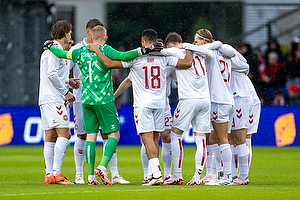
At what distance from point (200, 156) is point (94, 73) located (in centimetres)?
184

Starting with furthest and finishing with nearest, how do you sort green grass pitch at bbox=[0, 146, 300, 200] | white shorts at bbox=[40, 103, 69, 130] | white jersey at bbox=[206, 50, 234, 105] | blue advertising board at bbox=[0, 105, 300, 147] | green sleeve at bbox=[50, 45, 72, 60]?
blue advertising board at bbox=[0, 105, 300, 147]
white shorts at bbox=[40, 103, 69, 130]
white jersey at bbox=[206, 50, 234, 105]
green sleeve at bbox=[50, 45, 72, 60]
green grass pitch at bbox=[0, 146, 300, 200]

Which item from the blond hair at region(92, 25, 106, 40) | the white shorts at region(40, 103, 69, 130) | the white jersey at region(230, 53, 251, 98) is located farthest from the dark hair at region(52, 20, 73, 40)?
the white jersey at region(230, 53, 251, 98)

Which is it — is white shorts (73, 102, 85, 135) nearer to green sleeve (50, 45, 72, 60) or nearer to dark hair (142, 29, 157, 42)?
green sleeve (50, 45, 72, 60)

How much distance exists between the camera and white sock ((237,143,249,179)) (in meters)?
9.40

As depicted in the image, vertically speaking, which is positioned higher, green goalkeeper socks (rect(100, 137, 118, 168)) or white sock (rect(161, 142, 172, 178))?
green goalkeeper socks (rect(100, 137, 118, 168))

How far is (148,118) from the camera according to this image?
8.93m

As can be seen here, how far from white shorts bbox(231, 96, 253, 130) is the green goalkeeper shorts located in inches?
70.5

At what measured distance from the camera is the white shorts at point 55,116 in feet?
30.7

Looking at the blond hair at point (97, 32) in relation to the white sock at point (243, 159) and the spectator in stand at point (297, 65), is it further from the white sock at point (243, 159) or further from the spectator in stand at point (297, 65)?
the spectator in stand at point (297, 65)

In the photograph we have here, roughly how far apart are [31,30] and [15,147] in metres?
4.98

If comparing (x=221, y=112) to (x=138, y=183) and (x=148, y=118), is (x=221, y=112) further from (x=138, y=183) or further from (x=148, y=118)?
(x=138, y=183)

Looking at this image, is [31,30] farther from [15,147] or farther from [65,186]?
[65,186]

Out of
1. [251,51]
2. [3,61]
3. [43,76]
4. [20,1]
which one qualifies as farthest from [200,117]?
[20,1]

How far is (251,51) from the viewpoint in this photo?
19.7 metres
